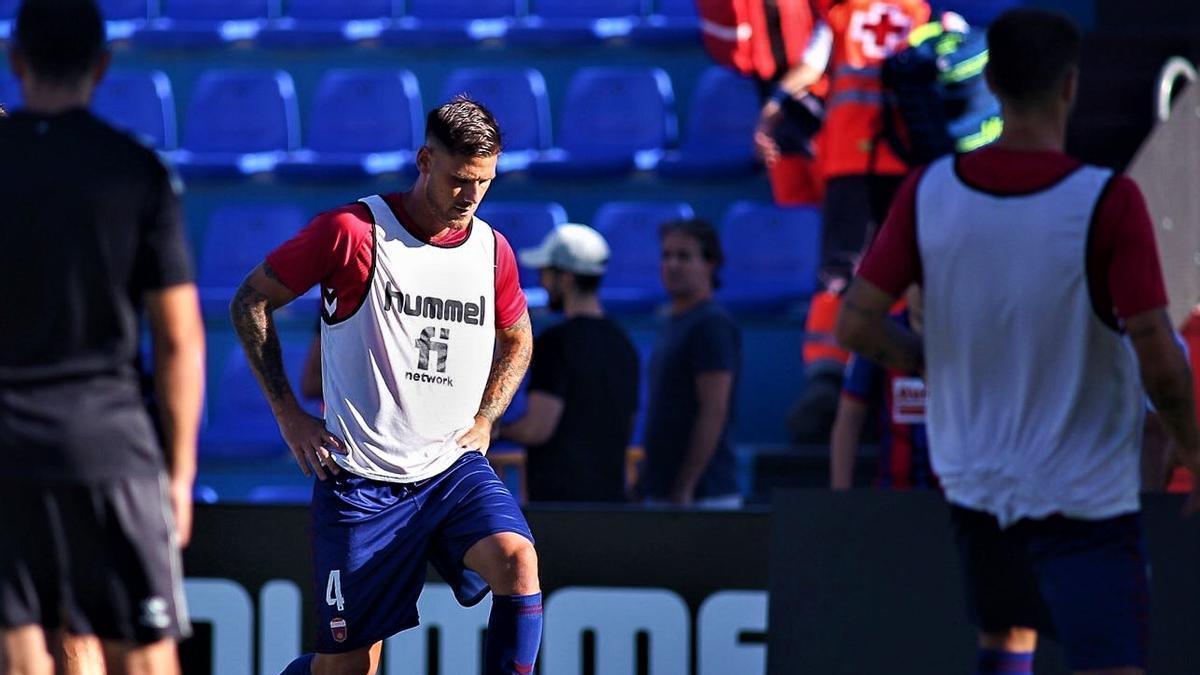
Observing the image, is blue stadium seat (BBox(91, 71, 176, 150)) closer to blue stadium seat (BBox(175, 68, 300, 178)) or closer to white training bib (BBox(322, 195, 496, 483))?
blue stadium seat (BBox(175, 68, 300, 178))

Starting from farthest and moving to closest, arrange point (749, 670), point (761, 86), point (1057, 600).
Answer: point (761, 86)
point (749, 670)
point (1057, 600)


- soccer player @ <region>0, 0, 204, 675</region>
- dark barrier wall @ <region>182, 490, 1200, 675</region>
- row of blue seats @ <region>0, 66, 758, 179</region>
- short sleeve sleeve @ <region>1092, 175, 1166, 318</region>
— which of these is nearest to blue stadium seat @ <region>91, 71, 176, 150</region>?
row of blue seats @ <region>0, 66, 758, 179</region>

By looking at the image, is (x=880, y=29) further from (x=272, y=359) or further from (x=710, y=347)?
(x=272, y=359)

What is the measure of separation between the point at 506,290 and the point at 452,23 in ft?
20.3

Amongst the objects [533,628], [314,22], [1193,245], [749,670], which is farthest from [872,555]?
[314,22]

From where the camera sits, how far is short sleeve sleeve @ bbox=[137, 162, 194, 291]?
3.79 meters

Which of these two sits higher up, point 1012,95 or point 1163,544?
point 1012,95

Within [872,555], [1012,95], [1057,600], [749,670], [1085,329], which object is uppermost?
[1012,95]

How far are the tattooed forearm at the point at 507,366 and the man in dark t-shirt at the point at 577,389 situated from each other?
5.31ft

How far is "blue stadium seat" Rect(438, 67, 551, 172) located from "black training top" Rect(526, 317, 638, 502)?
3.57 m

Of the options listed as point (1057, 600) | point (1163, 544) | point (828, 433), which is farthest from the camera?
point (828, 433)

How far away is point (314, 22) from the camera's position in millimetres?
11609

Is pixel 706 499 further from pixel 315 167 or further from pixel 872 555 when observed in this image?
pixel 315 167

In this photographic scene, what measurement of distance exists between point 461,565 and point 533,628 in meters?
0.29
